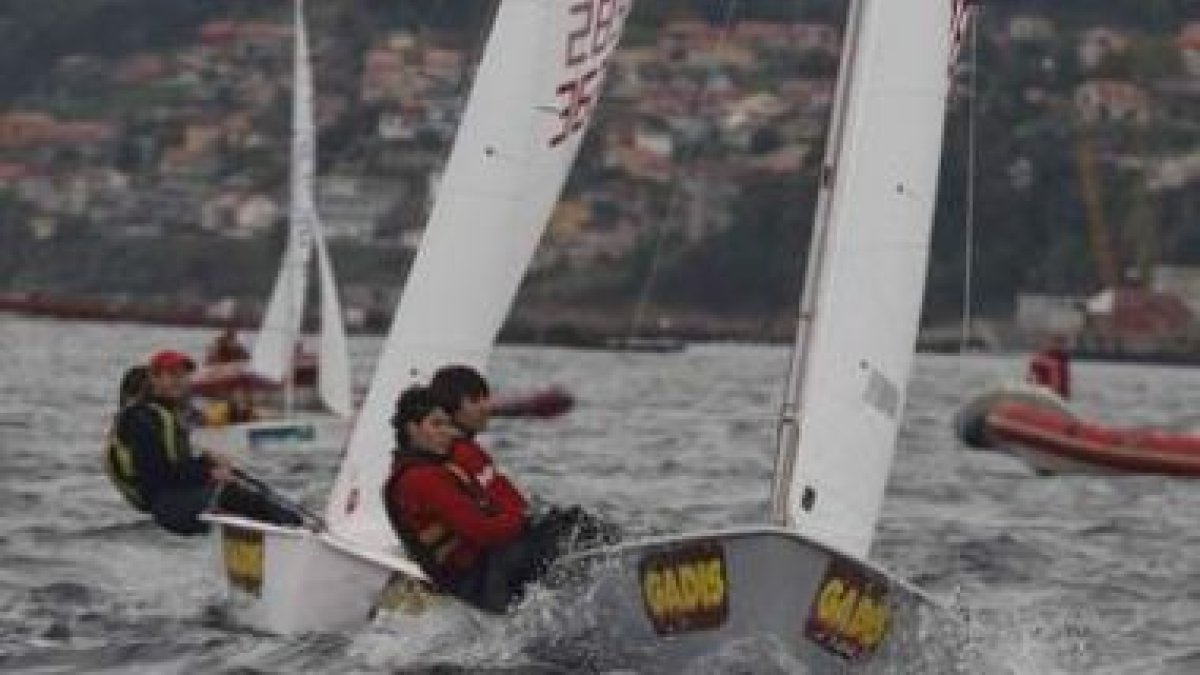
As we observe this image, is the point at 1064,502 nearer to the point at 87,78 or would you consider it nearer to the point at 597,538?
the point at 597,538

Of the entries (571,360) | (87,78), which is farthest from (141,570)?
(87,78)

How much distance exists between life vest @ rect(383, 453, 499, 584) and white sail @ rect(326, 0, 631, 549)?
170 centimetres

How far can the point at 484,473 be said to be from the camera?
12312 millimetres

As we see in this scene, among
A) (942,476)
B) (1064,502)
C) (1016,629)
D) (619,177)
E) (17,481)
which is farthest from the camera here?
(619,177)

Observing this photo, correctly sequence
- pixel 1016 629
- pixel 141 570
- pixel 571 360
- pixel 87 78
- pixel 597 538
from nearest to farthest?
1. pixel 597 538
2. pixel 1016 629
3. pixel 141 570
4. pixel 571 360
5. pixel 87 78

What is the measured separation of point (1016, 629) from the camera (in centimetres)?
1370

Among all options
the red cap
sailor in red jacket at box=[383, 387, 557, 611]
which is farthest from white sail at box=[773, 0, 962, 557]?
the red cap

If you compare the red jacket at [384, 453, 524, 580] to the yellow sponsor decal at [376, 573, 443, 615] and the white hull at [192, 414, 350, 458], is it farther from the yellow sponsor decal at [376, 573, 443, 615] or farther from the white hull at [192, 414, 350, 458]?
the white hull at [192, 414, 350, 458]

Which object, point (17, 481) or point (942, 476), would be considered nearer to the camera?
point (17, 481)

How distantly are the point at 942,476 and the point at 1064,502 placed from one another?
4.08 meters

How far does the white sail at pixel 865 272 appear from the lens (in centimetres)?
1173

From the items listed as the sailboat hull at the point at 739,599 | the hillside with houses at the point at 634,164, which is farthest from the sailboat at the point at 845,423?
the hillside with houses at the point at 634,164

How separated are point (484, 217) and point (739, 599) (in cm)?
341

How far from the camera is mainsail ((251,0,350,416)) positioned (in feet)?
111
